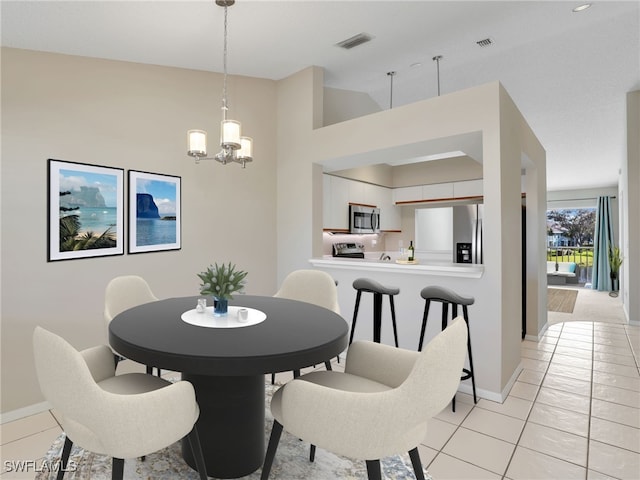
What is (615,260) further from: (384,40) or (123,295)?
(123,295)

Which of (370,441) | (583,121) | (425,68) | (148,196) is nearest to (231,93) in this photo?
(148,196)

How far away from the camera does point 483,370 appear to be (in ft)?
9.60

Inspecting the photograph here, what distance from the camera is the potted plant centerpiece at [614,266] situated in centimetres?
797

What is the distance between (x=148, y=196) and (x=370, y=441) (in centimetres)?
289

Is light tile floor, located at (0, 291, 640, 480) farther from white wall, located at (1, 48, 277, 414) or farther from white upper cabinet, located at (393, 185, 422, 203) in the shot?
white upper cabinet, located at (393, 185, 422, 203)

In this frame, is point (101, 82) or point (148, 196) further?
point (148, 196)

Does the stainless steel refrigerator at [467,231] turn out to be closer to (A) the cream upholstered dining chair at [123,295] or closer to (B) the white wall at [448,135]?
(B) the white wall at [448,135]

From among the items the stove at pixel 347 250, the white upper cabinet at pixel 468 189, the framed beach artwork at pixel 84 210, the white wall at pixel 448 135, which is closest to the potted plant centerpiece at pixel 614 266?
the white upper cabinet at pixel 468 189

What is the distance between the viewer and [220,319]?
6.49ft

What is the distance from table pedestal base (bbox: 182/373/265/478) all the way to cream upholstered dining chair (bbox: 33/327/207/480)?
0.40 m

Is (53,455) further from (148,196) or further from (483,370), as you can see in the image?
(483,370)

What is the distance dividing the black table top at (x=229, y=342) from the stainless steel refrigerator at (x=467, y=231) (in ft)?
11.8

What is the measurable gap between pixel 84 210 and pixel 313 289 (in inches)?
76.6

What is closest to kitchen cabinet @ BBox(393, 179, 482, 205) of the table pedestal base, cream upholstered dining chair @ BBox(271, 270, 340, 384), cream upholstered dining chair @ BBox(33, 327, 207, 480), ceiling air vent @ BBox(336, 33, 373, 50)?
ceiling air vent @ BBox(336, 33, 373, 50)
